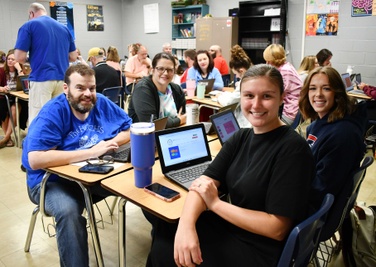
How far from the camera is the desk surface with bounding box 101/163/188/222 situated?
1.43m

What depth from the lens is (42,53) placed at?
12.4ft

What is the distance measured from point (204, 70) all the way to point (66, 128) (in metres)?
2.94

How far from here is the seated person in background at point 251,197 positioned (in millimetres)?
1243

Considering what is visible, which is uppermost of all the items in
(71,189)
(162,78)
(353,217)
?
(162,78)

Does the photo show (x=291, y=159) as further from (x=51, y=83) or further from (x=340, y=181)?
(x=51, y=83)

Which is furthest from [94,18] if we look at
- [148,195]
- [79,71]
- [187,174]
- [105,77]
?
[148,195]

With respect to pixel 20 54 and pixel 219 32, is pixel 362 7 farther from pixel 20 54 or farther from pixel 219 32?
pixel 20 54

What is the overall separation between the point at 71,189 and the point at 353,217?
159 cm

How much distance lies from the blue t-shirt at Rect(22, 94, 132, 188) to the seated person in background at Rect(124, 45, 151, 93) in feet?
13.0

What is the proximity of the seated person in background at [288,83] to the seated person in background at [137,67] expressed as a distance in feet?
9.38

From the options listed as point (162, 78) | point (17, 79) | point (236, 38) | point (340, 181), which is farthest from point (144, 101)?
point (236, 38)

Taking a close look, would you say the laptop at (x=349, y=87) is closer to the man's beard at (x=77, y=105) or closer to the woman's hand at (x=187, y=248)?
the man's beard at (x=77, y=105)

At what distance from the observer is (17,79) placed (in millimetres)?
4520

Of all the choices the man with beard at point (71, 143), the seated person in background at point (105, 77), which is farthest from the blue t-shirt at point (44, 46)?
the man with beard at point (71, 143)
